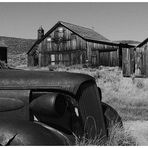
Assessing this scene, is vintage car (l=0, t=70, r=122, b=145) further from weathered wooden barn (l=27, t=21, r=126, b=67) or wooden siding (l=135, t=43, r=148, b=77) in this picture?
weathered wooden barn (l=27, t=21, r=126, b=67)

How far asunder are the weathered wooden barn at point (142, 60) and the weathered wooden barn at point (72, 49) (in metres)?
7.88

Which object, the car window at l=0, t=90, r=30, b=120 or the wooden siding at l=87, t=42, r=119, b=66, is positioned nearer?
the car window at l=0, t=90, r=30, b=120

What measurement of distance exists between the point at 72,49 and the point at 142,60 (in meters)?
13.3

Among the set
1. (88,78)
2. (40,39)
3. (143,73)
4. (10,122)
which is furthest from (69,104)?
(40,39)

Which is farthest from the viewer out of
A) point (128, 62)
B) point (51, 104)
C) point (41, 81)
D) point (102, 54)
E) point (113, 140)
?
point (102, 54)

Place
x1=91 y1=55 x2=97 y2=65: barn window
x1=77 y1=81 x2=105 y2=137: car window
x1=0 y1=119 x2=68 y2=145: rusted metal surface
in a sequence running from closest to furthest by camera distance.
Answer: x1=0 y1=119 x2=68 y2=145: rusted metal surface → x1=77 y1=81 x2=105 y2=137: car window → x1=91 y1=55 x2=97 y2=65: barn window

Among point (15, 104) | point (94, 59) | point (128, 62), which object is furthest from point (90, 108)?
point (94, 59)

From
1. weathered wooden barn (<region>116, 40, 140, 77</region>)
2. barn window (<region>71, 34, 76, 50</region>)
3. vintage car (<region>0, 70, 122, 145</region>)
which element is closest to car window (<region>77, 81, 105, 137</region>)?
vintage car (<region>0, 70, 122, 145</region>)

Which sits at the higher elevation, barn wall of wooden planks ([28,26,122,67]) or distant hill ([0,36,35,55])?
distant hill ([0,36,35,55])

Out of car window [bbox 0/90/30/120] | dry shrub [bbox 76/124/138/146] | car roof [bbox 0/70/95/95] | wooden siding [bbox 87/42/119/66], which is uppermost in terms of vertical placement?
wooden siding [bbox 87/42/119/66]

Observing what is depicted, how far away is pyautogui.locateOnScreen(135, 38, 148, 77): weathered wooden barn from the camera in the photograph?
2145 centimetres

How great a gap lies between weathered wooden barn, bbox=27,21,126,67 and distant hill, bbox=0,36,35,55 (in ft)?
62.1

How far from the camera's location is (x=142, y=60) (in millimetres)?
21672

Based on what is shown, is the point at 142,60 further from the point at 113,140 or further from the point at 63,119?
the point at 63,119
